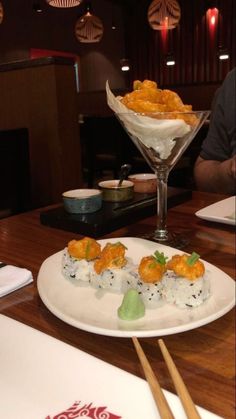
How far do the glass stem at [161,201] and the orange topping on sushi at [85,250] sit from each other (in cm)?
25

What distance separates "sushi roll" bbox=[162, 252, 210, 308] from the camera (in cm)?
51

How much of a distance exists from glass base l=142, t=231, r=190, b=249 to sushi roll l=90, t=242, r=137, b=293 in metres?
0.23

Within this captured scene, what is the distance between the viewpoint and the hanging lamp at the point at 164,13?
5195 millimetres

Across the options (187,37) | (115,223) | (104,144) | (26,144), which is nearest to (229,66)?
(187,37)

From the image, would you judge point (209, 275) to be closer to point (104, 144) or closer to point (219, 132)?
point (219, 132)

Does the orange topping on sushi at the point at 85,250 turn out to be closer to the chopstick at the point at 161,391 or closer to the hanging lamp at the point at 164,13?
the chopstick at the point at 161,391

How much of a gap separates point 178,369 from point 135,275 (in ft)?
0.50

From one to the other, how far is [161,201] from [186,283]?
1.06ft

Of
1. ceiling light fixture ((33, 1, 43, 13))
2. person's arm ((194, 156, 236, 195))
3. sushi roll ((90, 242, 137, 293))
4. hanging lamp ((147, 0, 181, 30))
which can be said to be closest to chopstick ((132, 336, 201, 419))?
sushi roll ((90, 242, 137, 293))

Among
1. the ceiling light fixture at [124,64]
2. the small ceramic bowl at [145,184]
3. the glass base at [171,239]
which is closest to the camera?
the glass base at [171,239]

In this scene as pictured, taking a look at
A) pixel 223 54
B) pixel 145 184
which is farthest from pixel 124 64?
pixel 145 184

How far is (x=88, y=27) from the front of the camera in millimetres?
6121

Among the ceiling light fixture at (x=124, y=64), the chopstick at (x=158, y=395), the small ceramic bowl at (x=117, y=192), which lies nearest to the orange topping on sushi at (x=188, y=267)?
the chopstick at (x=158, y=395)

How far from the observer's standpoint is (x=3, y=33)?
673cm
